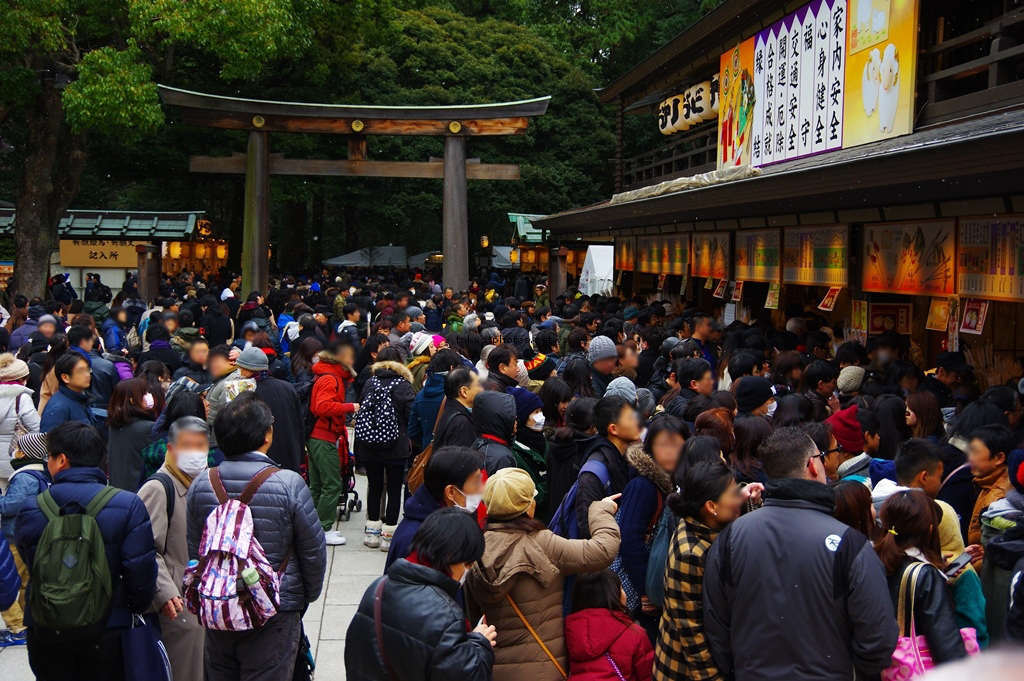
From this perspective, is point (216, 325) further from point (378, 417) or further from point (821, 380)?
point (821, 380)

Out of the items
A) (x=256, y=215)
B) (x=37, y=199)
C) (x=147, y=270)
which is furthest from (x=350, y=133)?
(x=37, y=199)

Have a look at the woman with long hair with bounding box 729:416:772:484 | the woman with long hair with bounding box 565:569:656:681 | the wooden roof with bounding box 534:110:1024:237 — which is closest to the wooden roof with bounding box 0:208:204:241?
the wooden roof with bounding box 534:110:1024:237

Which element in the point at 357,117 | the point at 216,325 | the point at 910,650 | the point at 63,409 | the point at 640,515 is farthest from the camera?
the point at 357,117

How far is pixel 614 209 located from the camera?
1516cm

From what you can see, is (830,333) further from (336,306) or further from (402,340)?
(336,306)

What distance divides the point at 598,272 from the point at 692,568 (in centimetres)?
1852

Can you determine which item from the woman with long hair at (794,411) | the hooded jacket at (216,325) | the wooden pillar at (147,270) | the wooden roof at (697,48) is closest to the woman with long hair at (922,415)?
the woman with long hair at (794,411)

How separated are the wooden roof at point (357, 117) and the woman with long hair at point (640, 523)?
1591 cm

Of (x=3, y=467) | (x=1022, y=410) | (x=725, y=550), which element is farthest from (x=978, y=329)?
(x=3, y=467)

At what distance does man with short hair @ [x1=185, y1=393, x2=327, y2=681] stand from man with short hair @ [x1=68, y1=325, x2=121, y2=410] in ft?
14.2

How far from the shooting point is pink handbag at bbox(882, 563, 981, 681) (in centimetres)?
347

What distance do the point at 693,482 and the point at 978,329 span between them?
4806 mm

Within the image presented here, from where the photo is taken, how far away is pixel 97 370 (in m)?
8.43

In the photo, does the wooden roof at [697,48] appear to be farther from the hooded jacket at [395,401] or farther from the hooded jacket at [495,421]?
the hooded jacket at [495,421]
